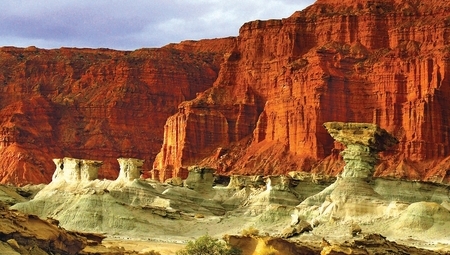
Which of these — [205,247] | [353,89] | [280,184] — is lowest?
[205,247]

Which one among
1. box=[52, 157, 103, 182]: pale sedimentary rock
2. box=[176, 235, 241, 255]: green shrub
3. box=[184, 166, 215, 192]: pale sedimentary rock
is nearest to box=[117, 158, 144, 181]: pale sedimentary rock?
box=[52, 157, 103, 182]: pale sedimentary rock

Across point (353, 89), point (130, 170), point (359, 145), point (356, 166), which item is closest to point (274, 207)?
point (356, 166)

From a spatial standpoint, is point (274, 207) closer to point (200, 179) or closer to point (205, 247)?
point (200, 179)

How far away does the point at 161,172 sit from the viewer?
19362 cm

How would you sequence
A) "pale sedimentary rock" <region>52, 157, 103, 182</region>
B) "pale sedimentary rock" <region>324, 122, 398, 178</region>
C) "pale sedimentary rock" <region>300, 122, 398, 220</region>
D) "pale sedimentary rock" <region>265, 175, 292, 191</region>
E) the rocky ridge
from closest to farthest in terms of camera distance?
the rocky ridge → "pale sedimentary rock" <region>300, 122, 398, 220</region> → "pale sedimentary rock" <region>324, 122, 398, 178</region> → "pale sedimentary rock" <region>265, 175, 292, 191</region> → "pale sedimentary rock" <region>52, 157, 103, 182</region>

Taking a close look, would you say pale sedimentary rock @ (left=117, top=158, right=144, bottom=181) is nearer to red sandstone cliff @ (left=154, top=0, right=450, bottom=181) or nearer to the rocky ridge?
the rocky ridge

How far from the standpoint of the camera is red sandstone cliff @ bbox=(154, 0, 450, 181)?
551ft

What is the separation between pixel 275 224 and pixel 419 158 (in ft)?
211

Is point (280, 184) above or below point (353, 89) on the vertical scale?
below

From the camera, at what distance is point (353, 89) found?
587ft

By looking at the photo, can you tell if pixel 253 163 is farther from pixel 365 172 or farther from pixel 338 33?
pixel 365 172

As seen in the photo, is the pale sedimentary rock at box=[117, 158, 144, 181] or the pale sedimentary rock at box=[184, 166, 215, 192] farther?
the pale sedimentary rock at box=[184, 166, 215, 192]

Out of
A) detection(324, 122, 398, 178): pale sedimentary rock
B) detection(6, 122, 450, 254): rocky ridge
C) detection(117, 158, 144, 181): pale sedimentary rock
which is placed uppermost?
detection(324, 122, 398, 178): pale sedimentary rock

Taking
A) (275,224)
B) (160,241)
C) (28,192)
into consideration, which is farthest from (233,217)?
Result: (28,192)
